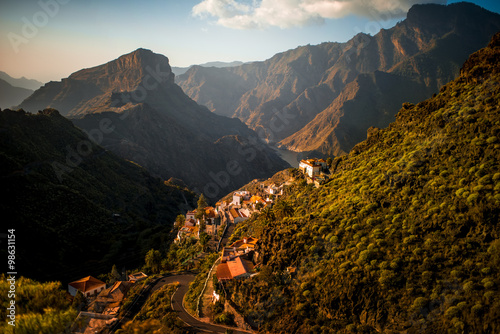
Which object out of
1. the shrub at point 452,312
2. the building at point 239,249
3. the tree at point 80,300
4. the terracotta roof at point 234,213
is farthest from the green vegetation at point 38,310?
the terracotta roof at point 234,213

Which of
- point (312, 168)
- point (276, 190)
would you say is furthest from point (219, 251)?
point (276, 190)

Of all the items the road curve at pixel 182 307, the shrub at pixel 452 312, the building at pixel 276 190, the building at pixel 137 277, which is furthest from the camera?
the building at pixel 276 190

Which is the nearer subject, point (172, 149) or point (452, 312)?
point (452, 312)

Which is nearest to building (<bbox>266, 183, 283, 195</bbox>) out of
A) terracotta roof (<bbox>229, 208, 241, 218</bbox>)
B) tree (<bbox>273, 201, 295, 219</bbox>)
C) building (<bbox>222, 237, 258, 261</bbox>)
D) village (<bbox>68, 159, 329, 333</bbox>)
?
village (<bbox>68, 159, 329, 333</bbox>)

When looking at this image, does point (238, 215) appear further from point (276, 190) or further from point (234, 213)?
point (276, 190)

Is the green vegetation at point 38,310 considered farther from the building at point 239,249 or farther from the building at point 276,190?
the building at point 276,190

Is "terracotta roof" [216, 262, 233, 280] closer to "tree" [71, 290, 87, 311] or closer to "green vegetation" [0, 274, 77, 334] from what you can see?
"green vegetation" [0, 274, 77, 334]
